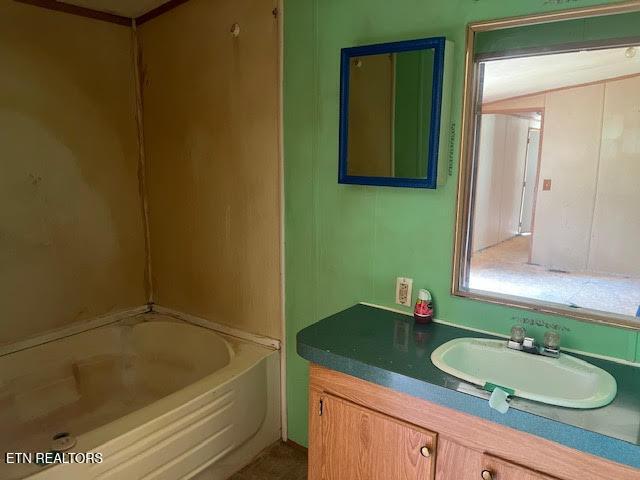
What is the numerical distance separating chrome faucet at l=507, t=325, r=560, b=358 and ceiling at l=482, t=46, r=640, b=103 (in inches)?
30.8

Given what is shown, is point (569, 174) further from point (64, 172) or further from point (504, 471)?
point (64, 172)

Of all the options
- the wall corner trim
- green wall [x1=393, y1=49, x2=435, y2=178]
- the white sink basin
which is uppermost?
green wall [x1=393, y1=49, x2=435, y2=178]

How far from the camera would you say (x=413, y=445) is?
4.43ft

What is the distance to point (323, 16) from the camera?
190cm

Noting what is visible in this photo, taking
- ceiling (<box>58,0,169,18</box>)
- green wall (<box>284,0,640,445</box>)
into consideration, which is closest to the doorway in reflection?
green wall (<box>284,0,640,445</box>)

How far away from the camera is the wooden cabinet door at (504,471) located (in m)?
1.15

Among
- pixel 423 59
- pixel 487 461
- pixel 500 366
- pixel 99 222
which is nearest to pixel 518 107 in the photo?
pixel 423 59

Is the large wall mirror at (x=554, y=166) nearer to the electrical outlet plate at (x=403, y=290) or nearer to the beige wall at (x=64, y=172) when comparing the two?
the electrical outlet plate at (x=403, y=290)

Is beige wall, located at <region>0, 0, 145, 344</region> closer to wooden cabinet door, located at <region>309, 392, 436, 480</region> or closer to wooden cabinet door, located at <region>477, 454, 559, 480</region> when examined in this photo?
wooden cabinet door, located at <region>309, 392, 436, 480</region>

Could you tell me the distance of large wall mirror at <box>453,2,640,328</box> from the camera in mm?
1369

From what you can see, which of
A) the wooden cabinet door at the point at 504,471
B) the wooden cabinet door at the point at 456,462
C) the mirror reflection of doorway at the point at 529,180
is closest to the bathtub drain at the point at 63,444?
the wooden cabinet door at the point at 456,462

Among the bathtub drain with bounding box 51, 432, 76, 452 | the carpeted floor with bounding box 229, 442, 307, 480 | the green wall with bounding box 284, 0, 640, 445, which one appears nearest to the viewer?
the bathtub drain with bounding box 51, 432, 76, 452

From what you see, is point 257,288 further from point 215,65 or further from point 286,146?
point 215,65

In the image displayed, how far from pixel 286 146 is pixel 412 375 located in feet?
3.96
